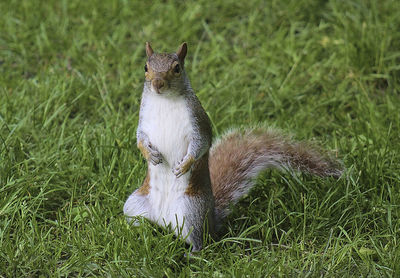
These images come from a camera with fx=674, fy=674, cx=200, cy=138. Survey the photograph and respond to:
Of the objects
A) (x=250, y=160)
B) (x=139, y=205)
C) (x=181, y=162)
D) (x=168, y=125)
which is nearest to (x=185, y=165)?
(x=181, y=162)

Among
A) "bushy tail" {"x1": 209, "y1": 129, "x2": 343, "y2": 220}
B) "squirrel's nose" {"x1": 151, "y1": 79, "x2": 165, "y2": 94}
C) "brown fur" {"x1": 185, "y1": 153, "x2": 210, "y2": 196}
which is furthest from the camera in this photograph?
"bushy tail" {"x1": 209, "y1": 129, "x2": 343, "y2": 220}

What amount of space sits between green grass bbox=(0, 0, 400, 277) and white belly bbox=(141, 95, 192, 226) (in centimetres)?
9

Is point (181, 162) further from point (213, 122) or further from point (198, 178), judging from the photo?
point (213, 122)

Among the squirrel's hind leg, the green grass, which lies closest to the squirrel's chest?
the squirrel's hind leg

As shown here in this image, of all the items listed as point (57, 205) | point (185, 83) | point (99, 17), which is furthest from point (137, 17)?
point (185, 83)

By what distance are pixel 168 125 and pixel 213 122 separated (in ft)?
3.36

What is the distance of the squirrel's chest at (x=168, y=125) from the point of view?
2.17 m

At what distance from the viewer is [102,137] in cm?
296

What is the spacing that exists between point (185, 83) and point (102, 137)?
864 millimetres

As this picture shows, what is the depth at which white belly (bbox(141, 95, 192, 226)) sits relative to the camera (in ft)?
7.13

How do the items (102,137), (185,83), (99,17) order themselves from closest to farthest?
(185,83)
(102,137)
(99,17)

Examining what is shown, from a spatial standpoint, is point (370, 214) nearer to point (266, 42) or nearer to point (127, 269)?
point (127, 269)

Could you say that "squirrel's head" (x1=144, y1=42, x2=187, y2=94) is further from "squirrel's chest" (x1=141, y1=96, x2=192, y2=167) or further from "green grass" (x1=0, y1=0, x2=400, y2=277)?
"green grass" (x1=0, y1=0, x2=400, y2=277)

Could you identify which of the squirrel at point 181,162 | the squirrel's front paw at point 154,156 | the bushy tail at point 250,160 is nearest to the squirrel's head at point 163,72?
the squirrel at point 181,162
